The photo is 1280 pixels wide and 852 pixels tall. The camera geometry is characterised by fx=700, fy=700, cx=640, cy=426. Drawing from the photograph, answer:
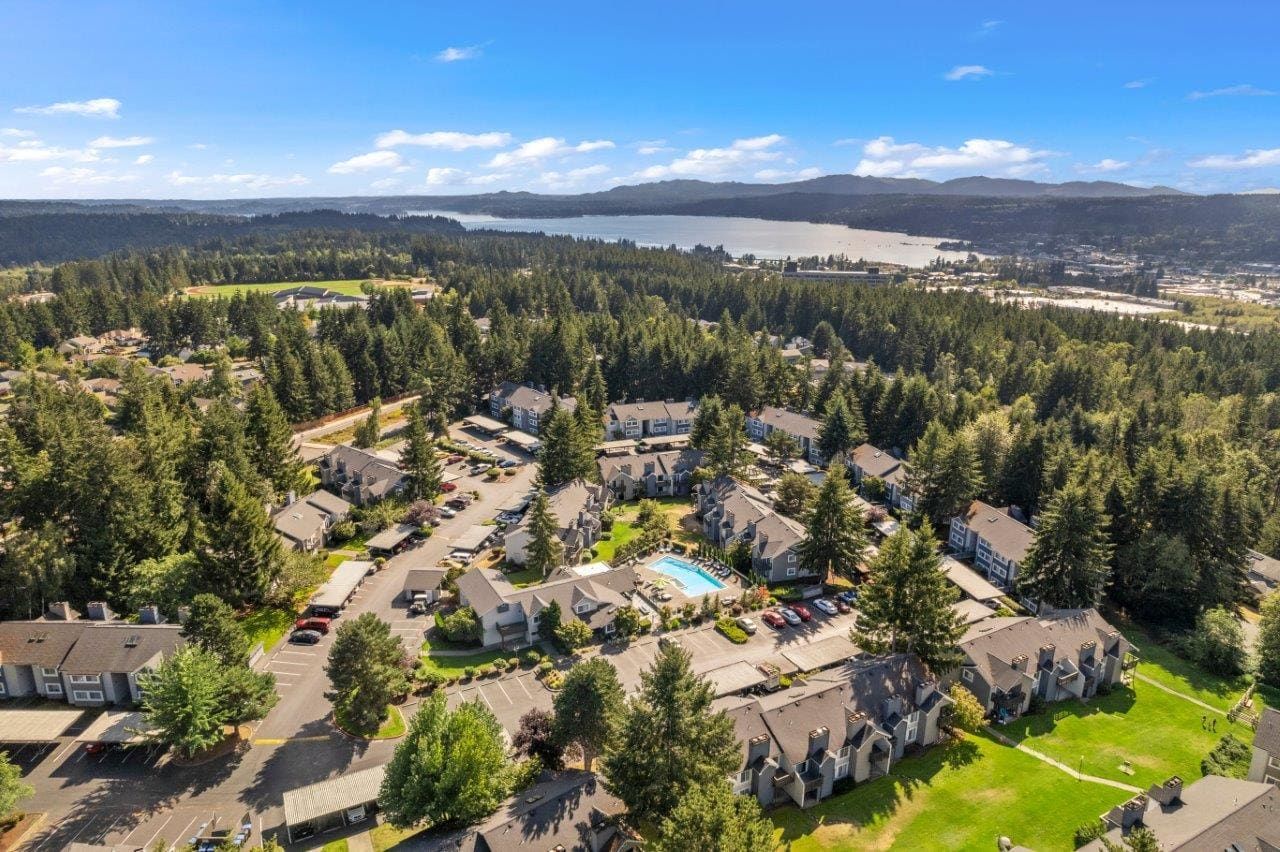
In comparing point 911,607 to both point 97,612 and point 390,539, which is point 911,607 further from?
point 97,612

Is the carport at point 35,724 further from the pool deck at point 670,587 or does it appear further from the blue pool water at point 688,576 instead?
the blue pool water at point 688,576

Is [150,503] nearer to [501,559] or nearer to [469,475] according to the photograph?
[501,559]

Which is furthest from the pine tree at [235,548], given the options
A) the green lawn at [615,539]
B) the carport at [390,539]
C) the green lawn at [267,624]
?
the green lawn at [615,539]

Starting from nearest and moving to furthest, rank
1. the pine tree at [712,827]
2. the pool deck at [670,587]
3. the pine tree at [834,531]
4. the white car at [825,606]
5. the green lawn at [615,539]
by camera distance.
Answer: the pine tree at [712,827], the white car at [825,606], the pool deck at [670,587], the pine tree at [834,531], the green lawn at [615,539]

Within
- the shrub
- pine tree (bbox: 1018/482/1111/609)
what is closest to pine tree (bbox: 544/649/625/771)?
the shrub

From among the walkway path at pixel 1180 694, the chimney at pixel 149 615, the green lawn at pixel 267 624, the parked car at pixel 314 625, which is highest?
the chimney at pixel 149 615

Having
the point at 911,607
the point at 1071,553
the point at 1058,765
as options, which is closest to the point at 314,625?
the point at 911,607

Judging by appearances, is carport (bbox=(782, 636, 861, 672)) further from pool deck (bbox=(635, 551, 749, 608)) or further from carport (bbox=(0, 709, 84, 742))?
carport (bbox=(0, 709, 84, 742))
